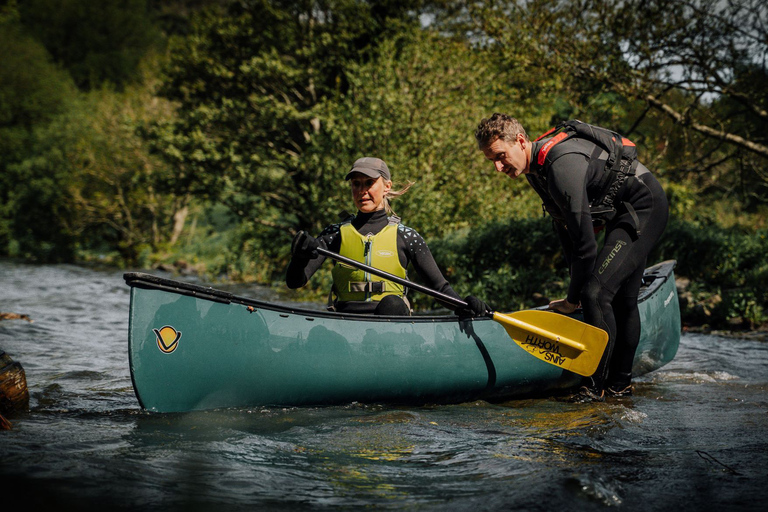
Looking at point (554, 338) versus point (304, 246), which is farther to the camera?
point (554, 338)

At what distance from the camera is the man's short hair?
3840mm

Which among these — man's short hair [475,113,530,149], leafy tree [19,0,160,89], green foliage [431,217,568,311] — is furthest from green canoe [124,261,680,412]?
leafy tree [19,0,160,89]

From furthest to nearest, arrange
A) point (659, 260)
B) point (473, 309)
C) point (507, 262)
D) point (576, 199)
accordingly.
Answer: point (507, 262)
point (659, 260)
point (473, 309)
point (576, 199)

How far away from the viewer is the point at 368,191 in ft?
13.9

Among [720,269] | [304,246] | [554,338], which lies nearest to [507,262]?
[720,269]

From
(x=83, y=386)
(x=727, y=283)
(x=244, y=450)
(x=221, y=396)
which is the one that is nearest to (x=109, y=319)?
(x=83, y=386)

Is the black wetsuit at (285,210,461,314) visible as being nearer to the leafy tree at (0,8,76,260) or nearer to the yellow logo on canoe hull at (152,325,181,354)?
the yellow logo on canoe hull at (152,325,181,354)

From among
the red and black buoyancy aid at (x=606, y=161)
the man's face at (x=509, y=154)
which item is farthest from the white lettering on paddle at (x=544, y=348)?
the man's face at (x=509, y=154)

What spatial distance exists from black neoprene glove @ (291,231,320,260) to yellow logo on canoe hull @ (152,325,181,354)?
0.78 metres

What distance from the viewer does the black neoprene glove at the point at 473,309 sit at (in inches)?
162

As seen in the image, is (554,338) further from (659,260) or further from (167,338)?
(659,260)

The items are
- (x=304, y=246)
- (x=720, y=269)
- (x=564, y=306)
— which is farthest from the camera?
(x=720, y=269)

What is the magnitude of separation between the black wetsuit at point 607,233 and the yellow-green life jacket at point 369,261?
3.11 feet

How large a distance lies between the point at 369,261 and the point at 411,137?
25.7 feet
